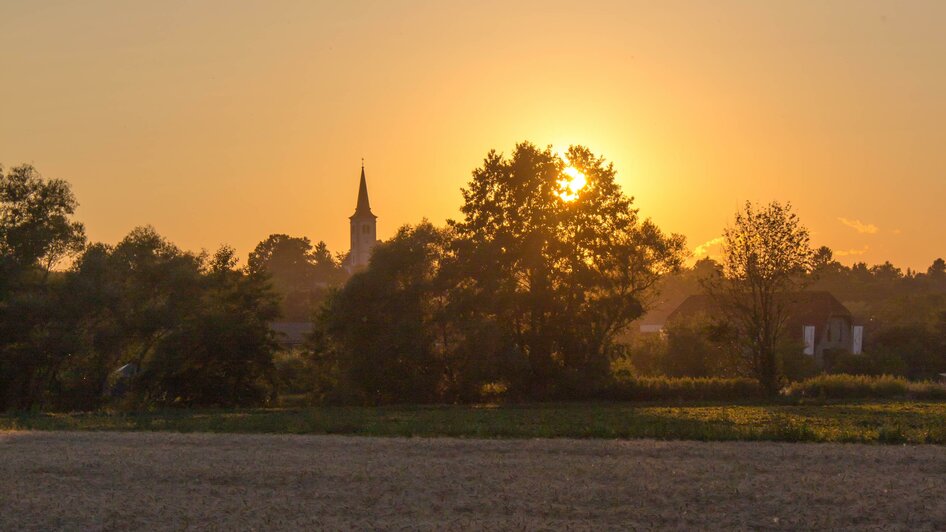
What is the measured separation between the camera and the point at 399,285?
5766 centimetres

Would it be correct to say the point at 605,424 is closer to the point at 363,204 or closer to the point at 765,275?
the point at 765,275

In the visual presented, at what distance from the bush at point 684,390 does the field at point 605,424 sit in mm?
11278

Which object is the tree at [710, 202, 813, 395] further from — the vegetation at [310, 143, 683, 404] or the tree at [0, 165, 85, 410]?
the tree at [0, 165, 85, 410]

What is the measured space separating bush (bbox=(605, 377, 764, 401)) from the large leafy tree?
1333 mm

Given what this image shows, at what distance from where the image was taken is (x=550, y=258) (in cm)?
5962

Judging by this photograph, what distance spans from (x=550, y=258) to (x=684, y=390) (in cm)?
1009

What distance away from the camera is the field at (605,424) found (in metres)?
30.3

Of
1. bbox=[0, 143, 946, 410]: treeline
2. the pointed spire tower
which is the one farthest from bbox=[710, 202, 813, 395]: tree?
the pointed spire tower

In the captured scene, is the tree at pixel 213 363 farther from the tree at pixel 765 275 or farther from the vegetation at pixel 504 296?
the tree at pixel 765 275

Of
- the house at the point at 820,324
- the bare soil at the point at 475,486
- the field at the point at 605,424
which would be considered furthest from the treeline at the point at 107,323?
the house at the point at 820,324

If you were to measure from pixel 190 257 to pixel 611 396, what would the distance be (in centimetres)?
2950

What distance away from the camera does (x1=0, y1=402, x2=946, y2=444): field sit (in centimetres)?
3030

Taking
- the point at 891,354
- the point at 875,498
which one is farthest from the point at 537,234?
the point at 875,498

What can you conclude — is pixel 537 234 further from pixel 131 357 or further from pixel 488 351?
pixel 131 357
